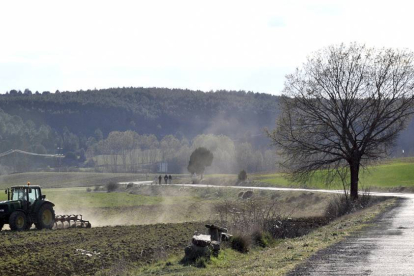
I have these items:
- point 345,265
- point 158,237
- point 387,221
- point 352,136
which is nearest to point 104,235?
point 158,237

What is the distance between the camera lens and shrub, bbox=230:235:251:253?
2466cm

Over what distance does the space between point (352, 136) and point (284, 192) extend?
2244cm

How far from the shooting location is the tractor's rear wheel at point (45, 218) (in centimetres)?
3556

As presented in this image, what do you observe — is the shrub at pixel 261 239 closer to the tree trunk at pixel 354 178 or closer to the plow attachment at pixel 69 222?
the plow attachment at pixel 69 222

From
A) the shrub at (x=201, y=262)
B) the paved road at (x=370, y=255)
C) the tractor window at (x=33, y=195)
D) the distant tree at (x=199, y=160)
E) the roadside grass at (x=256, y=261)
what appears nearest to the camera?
the paved road at (x=370, y=255)

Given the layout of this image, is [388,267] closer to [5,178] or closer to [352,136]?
[352,136]

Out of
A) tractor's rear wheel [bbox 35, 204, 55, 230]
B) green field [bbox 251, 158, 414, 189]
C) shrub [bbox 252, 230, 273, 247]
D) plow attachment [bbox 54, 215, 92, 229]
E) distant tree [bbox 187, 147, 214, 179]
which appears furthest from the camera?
distant tree [bbox 187, 147, 214, 179]

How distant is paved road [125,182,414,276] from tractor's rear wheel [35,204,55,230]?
1763 cm

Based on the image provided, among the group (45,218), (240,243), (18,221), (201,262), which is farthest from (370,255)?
(45,218)

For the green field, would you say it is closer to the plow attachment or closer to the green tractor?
the plow attachment

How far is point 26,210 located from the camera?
35.7 metres

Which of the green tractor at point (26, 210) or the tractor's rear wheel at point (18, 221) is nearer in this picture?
the tractor's rear wheel at point (18, 221)

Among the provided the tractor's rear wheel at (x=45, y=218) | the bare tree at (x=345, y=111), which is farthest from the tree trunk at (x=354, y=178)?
the tractor's rear wheel at (x=45, y=218)

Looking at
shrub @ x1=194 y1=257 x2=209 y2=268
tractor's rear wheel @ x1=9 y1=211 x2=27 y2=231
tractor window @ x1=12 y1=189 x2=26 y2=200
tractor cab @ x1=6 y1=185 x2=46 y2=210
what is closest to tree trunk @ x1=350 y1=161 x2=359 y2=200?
tractor cab @ x1=6 y1=185 x2=46 y2=210
